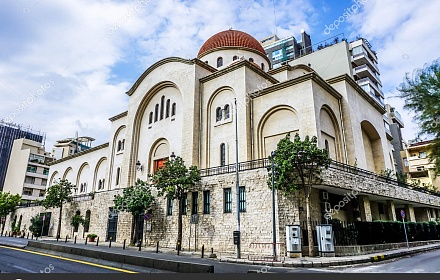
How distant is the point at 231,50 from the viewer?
31.2 meters

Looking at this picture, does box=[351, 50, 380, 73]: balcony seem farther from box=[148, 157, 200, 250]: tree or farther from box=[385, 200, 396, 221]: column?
box=[148, 157, 200, 250]: tree

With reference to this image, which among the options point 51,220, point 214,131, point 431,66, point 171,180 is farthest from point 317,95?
point 51,220

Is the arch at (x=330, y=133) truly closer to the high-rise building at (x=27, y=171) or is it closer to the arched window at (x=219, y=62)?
the arched window at (x=219, y=62)

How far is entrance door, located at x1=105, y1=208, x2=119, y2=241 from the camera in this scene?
26.1 metres

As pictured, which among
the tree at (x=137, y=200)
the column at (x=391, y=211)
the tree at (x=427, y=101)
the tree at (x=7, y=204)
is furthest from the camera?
the tree at (x=7, y=204)

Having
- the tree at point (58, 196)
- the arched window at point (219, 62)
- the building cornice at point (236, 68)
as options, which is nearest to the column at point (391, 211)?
the building cornice at point (236, 68)

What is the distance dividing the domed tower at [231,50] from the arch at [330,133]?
11438 millimetres

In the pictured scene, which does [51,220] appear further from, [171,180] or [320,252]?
[320,252]

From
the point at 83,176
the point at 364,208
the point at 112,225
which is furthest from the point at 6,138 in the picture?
the point at 364,208

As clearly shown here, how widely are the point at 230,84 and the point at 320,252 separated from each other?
14.6 metres

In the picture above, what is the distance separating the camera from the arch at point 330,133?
21.4m

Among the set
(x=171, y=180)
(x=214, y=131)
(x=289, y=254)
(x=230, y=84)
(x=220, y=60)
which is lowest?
(x=289, y=254)

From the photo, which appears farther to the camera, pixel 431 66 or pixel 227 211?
pixel 227 211

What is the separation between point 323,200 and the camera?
1773cm
